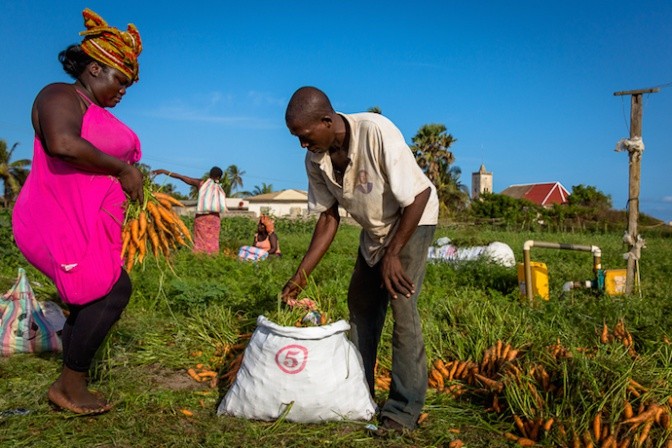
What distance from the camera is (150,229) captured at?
336 cm

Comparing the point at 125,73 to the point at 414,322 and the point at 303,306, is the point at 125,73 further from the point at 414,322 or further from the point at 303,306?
the point at 414,322

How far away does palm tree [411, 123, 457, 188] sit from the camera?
43.0m

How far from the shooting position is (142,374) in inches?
141

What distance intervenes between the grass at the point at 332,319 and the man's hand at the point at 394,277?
589 millimetres

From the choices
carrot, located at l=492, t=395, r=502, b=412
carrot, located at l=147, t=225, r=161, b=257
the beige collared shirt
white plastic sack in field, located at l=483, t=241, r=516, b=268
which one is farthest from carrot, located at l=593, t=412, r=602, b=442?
white plastic sack in field, located at l=483, t=241, r=516, b=268

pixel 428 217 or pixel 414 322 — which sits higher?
pixel 428 217

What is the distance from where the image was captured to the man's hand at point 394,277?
275 centimetres

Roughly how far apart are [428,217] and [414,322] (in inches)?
20.1

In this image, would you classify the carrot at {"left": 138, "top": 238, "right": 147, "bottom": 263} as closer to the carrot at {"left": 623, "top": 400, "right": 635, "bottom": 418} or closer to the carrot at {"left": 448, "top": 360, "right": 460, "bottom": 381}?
the carrot at {"left": 448, "top": 360, "right": 460, "bottom": 381}

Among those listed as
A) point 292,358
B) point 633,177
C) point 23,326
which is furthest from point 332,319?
point 633,177

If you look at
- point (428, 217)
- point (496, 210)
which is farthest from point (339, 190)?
point (496, 210)

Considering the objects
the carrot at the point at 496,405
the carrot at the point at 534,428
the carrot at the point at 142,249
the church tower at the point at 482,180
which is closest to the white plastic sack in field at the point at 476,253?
the carrot at the point at 496,405

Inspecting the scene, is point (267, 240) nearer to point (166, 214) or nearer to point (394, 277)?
point (166, 214)

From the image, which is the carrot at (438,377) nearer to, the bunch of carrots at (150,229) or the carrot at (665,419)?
the carrot at (665,419)
